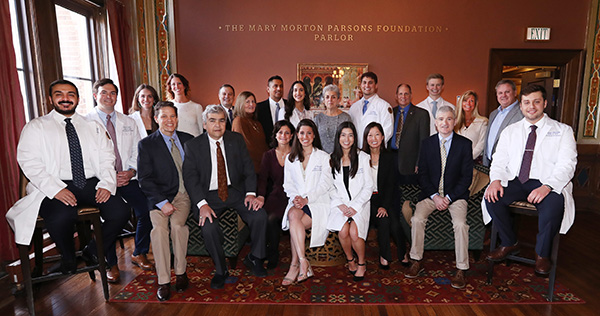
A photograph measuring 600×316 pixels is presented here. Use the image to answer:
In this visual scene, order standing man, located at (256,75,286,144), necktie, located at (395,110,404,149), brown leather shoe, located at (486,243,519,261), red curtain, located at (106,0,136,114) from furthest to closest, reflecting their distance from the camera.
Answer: red curtain, located at (106,0,136,114), standing man, located at (256,75,286,144), necktie, located at (395,110,404,149), brown leather shoe, located at (486,243,519,261)

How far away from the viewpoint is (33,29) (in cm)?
341

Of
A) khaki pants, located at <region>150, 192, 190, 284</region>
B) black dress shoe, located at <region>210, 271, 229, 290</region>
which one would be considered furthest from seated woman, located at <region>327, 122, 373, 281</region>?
khaki pants, located at <region>150, 192, 190, 284</region>

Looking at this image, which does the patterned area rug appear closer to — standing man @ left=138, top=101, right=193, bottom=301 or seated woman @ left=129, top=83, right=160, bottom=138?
standing man @ left=138, top=101, right=193, bottom=301

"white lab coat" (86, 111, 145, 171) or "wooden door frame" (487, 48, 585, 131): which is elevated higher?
"wooden door frame" (487, 48, 585, 131)

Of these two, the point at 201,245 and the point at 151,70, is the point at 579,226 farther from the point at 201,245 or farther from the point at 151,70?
the point at 151,70

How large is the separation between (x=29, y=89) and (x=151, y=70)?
7.64ft

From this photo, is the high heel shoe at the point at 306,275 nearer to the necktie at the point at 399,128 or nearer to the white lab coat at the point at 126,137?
the necktie at the point at 399,128

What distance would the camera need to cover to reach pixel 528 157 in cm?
285

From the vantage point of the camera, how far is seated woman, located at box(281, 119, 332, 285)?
3098 mm

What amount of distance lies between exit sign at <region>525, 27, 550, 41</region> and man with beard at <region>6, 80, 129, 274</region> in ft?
20.5

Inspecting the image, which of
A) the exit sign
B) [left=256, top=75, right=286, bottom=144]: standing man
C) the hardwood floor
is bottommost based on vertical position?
the hardwood floor

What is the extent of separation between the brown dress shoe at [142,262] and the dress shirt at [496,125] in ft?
12.9

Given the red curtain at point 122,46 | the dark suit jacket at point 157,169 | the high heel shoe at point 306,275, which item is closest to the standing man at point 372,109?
the high heel shoe at point 306,275

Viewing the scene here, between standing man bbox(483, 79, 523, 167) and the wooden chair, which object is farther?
standing man bbox(483, 79, 523, 167)
